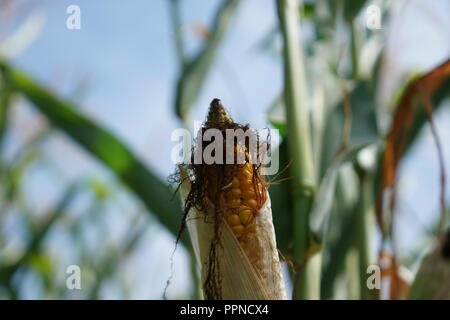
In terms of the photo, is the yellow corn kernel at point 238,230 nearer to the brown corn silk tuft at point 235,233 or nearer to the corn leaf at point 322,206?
the brown corn silk tuft at point 235,233

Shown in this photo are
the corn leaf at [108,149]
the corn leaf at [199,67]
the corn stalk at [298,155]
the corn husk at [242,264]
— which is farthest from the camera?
the corn leaf at [199,67]

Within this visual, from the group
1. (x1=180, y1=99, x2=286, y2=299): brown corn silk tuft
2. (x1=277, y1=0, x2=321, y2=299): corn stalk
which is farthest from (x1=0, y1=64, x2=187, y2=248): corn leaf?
(x1=180, y1=99, x2=286, y2=299): brown corn silk tuft

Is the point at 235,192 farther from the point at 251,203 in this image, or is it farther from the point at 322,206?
the point at 322,206

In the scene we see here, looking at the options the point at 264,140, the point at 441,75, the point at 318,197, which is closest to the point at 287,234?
the point at 318,197

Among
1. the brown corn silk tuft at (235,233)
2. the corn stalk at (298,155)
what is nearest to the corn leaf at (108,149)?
the corn stalk at (298,155)

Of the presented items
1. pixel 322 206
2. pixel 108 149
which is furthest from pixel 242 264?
pixel 108 149

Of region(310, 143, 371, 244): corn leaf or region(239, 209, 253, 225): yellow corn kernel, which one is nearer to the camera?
region(239, 209, 253, 225): yellow corn kernel

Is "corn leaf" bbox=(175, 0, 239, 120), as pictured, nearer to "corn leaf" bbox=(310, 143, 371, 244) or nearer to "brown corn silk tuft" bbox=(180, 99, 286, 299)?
"corn leaf" bbox=(310, 143, 371, 244)

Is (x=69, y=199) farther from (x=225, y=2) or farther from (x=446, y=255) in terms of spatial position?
(x=446, y=255)
